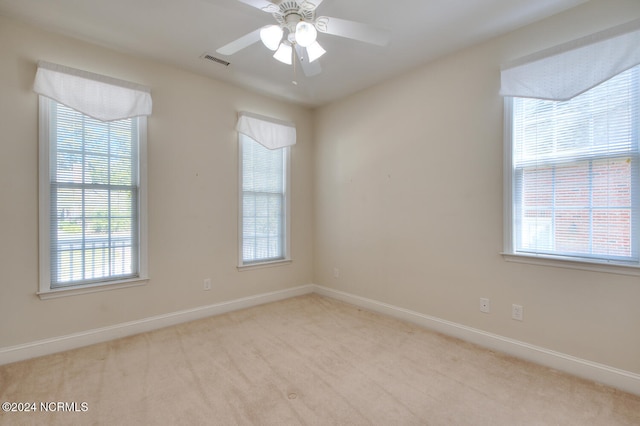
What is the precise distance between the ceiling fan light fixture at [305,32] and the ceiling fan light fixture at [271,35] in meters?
0.14

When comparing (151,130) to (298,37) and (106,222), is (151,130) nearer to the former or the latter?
(106,222)

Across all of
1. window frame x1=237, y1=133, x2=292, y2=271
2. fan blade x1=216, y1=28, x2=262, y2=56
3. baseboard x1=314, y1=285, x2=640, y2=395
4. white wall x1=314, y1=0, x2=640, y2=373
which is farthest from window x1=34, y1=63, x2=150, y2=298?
baseboard x1=314, y1=285, x2=640, y2=395

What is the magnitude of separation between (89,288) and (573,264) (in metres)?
3.90

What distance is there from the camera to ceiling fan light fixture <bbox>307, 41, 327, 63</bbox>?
190cm

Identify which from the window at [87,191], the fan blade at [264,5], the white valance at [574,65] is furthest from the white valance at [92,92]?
the white valance at [574,65]

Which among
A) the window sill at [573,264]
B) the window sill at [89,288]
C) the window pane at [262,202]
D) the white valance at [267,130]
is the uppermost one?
the white valance at [267,130]

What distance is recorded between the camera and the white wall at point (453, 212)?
208 cm

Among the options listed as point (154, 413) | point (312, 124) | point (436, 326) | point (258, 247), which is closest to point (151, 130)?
point (258, 247)

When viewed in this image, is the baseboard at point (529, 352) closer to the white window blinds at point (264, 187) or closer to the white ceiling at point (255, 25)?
the white window blinds at point (264, 187)

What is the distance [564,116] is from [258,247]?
3.25 meters

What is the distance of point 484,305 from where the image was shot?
8.50 ft

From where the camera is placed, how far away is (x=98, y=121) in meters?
2.65

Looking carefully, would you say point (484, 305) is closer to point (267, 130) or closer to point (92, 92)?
point (267, 130)

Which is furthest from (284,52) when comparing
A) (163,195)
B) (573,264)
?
(573,264)
